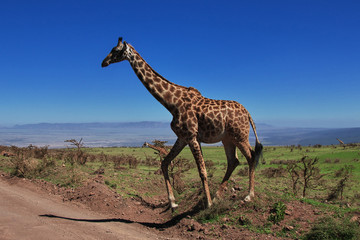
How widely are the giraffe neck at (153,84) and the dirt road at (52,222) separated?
3.79m

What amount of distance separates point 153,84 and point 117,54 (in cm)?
143

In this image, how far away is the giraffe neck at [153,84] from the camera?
26.3 ft

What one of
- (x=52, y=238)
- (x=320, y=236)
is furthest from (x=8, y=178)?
(x=320, y=236)

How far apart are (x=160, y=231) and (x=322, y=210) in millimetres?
4826

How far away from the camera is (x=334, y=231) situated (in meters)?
6.00

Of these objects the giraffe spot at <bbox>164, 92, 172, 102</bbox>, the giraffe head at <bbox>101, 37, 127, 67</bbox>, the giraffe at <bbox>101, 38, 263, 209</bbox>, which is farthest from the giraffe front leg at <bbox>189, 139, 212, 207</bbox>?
the giraffe head at <bbox>101, 37, 127, 67</bbox>

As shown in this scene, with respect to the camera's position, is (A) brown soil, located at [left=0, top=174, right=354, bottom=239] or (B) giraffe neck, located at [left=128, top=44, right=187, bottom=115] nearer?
(A) brown soil, located at [left=0, top=174, right=354, bottom=239]

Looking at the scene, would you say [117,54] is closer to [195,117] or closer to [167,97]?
[167,97]

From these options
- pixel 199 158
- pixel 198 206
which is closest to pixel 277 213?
pixel 198 206

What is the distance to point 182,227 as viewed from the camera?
24.5ft

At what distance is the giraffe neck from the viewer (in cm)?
801

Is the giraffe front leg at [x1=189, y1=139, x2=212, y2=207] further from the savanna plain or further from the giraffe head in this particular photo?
the giraffe head

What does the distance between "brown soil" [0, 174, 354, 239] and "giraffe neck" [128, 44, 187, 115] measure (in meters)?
3.54

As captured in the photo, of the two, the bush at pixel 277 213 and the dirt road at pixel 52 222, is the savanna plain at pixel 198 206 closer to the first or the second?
the bush at pixel 277 213
